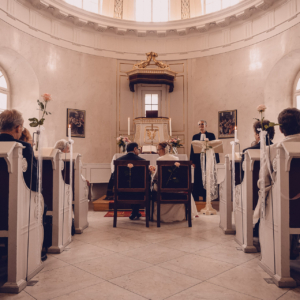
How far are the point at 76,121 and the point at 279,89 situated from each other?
6.33 m

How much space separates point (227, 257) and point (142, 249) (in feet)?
3.18

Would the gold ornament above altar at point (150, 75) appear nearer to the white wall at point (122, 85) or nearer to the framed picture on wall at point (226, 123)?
the white wall at point (122, 85)

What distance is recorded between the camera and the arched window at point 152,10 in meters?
10.4

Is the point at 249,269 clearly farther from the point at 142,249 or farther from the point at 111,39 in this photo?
the point at 111,39

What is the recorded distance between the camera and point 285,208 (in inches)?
91.4

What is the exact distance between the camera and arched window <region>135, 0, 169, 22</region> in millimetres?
10406

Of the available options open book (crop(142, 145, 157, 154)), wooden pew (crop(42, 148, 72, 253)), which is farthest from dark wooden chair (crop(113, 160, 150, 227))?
open book (crop(142, 145, 157, 154))

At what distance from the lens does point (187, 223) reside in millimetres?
4918

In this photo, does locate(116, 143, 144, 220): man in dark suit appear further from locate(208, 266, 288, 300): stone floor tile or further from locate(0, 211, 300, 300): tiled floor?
locate(208, 266, 288, 300): stone floor tile

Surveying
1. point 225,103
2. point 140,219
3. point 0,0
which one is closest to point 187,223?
point 140,219

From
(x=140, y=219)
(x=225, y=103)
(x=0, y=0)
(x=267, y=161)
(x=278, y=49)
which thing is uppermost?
(x=0, y=0)

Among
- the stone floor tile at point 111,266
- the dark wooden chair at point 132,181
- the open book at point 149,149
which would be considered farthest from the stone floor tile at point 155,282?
the open book at point 149,149

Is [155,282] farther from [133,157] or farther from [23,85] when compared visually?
[23,85]

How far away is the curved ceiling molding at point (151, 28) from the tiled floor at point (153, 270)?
6602mm
